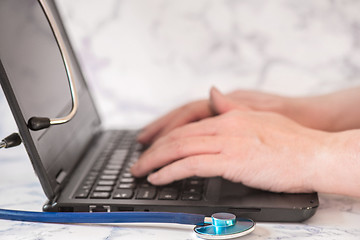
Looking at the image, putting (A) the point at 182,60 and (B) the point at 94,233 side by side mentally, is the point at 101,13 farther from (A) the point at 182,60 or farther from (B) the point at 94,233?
(B) the point at 94,233

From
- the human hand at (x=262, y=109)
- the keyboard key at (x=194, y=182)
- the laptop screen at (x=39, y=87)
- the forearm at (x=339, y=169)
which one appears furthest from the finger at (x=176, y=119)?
the forearm at (x=339, y=169)

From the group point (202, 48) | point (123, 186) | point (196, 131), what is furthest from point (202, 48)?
point (123, 186)

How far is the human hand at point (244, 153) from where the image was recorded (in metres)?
0.80

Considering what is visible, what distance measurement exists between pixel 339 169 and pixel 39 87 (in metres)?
0.44

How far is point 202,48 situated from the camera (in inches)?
53.2

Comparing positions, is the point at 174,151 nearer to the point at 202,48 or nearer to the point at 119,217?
the point at 119,217

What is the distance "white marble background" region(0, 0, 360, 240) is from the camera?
1.33 meters

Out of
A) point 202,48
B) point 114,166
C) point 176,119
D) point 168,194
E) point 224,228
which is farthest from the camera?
point 202,48

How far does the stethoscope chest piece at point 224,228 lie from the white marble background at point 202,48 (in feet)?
2.07

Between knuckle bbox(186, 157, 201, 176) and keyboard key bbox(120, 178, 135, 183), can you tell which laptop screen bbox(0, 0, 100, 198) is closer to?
keyboard key bbox(120, 178, 135, 183)

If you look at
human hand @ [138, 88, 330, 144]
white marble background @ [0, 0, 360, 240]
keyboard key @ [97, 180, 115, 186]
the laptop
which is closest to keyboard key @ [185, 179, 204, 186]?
the laptop

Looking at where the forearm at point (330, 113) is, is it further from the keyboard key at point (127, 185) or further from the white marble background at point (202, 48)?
the keyboard key at point (127, 185)

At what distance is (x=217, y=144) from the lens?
0.85 meters

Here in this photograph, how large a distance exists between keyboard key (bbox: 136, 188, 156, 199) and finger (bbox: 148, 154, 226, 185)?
21mm
